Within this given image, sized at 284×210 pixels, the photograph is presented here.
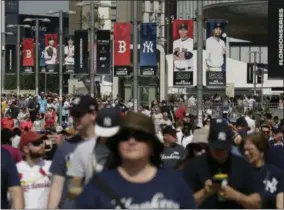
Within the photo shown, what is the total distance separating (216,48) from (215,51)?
11 centimetres

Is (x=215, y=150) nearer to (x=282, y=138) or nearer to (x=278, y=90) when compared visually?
(x=282, y=138)

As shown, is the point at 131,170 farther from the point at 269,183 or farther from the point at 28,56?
the point at 28,56

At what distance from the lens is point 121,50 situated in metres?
36.9

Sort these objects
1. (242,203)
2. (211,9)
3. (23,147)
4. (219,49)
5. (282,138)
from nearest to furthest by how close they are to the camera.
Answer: (242,203)
(23,147)
(282,138)
(219,49)
(211,9)

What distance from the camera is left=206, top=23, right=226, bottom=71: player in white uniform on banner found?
27.5 meters

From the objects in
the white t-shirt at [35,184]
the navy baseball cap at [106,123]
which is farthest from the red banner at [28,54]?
the navy baseball cap at [106,123]

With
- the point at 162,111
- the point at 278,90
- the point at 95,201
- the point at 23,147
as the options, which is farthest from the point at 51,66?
the point at 95,201

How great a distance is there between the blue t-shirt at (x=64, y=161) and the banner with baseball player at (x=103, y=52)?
31.6 meters

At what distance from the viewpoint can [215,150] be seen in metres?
6.84

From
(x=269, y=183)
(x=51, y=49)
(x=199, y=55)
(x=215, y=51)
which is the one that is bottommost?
(x=269, y=183)

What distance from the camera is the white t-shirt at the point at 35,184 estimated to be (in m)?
8.33

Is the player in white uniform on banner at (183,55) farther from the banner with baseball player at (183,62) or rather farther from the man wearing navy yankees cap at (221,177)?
the man wearing navy yankees cap at (221,177)

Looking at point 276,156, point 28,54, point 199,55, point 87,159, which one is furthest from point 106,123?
point 28,54

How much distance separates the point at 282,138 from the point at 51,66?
135 feet
